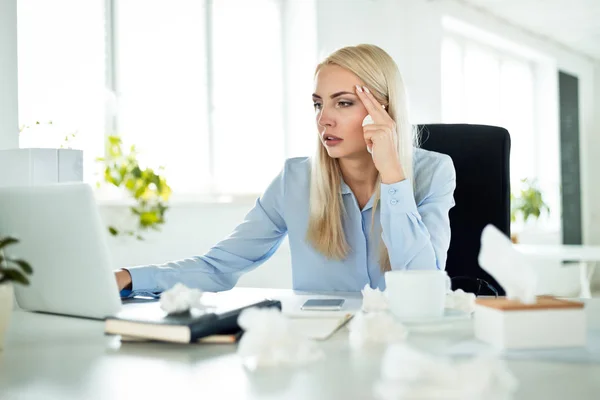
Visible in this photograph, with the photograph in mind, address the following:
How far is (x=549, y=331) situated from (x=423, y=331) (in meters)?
0.21

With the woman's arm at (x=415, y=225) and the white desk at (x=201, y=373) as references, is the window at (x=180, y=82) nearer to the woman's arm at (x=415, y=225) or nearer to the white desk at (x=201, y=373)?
the woman's arm at (x=415, y=225)

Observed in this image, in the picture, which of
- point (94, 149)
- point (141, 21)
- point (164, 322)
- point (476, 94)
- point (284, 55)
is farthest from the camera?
point (476, 94)

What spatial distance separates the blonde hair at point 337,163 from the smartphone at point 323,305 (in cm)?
62

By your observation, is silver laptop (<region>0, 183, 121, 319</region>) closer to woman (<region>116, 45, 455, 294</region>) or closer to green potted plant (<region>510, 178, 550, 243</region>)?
woman (<region>116, 45, 455, 294</region>)

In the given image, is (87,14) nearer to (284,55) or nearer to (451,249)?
(284,55)

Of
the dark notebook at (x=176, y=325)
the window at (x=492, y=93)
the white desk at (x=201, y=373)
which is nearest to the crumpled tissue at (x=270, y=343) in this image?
the white desk at (x=201, y=373)

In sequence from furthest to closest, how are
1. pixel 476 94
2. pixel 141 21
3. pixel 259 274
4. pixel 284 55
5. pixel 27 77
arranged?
pixel 476 94 → pixel 284 55 → pixel 259 274 → pixel 141 21 → pixel 27 77

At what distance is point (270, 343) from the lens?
2.58 ft

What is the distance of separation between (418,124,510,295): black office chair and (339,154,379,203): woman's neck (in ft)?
0.78

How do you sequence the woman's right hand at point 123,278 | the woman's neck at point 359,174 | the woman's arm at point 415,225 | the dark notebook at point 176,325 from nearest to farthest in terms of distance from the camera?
1. the dark notebook at point 176,325
2. the woman's right hand at point 123,278
3. the woman's arm at point 415,225
4. the woman's neck at point 359,174

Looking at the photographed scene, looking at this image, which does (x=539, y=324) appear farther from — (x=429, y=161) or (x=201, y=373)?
(x=429, y=161)

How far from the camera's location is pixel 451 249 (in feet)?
6.52

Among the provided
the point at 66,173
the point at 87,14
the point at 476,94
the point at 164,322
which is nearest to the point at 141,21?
the point at 87,14

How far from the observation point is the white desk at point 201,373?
2.24 ft
